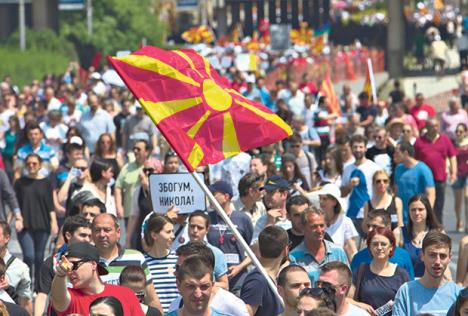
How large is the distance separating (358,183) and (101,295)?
7508 millimetres

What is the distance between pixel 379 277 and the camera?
35.4 ft

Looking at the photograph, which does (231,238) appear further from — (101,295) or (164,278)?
(101,295)

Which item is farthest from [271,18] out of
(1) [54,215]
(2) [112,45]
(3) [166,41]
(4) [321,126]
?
(1) [54,215]

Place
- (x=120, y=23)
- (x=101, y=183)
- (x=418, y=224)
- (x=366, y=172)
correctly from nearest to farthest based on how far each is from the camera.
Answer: (x=418, y=224) → (x=101, y=183) → (x=366, y=172) → (x=120, y=23)

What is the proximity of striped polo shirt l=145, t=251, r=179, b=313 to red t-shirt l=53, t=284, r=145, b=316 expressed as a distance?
2.16 m

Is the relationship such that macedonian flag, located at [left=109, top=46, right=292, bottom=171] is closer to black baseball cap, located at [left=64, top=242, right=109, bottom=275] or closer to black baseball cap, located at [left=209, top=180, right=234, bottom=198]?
black baseball cap, located at [left=64, top=242, right=109, bottom=275]

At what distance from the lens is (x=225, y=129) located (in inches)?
434

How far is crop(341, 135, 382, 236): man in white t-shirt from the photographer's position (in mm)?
16016

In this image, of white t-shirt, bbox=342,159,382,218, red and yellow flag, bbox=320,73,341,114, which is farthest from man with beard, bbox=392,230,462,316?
red and yellow flag, bbox=320,73,341,114

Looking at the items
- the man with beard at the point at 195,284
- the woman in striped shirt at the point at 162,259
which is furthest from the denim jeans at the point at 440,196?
the man with beard at the point at 195,284

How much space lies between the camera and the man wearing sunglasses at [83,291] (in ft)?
28.8

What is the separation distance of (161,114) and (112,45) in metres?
63.5

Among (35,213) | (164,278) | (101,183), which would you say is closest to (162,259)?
(164,278)

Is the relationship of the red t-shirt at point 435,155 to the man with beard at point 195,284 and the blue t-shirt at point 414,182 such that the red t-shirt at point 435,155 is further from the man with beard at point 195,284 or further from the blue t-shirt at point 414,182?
the man with beard at point 195,284
